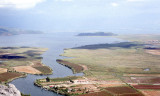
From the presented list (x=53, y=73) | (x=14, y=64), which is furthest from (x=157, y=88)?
(x=14, y=64)

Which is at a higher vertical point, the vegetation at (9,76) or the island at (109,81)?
the vegetation at (9,76)

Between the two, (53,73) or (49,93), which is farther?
(53,73)

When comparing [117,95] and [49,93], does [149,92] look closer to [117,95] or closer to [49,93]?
[117,95]

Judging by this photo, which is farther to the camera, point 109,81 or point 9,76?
point 9,76

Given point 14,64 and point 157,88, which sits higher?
point 14,64

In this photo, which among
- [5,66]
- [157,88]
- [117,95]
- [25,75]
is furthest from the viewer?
[5,66]

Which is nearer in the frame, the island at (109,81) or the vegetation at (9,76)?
the island at (109,81)

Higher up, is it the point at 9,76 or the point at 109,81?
the point at 9,76

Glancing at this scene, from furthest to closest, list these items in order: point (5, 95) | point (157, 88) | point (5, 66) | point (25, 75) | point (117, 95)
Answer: point (5, 66) < point (25, 75) < point (157, 88) < point (117, 95) < point (5, 95)

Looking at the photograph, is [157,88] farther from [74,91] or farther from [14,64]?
[14,64]

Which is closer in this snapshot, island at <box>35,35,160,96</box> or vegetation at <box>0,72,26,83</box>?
island at <box>35,35,160,96</box>

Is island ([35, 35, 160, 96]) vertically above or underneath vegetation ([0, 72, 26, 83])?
underneath
